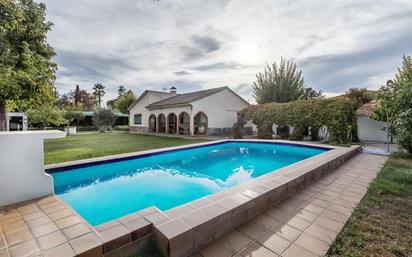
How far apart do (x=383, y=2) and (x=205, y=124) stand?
14.7 m

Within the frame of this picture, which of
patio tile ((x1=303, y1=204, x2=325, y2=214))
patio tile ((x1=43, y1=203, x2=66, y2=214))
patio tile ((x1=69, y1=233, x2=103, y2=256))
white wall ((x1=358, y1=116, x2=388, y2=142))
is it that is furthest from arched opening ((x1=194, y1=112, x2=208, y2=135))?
patio tile ((x1=69, y1=233, x2=103, y2=256))

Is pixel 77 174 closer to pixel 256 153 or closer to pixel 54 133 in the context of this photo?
pixel 54 133

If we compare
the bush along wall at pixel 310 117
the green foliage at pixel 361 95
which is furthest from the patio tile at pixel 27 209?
the green foliage at pixel 361 95

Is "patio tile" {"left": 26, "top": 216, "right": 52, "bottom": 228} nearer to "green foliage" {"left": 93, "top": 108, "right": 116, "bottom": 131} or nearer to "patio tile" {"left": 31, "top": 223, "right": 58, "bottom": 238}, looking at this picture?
"patio tile" {"left": 31, "top": 223, "right": 58, "bottom": 238}

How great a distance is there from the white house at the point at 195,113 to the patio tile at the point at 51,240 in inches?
630

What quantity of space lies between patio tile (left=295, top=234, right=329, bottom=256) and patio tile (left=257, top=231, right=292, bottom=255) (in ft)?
0.60

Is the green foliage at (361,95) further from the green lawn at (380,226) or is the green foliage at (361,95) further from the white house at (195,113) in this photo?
the green lawn at (380,226)

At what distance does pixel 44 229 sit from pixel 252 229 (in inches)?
126

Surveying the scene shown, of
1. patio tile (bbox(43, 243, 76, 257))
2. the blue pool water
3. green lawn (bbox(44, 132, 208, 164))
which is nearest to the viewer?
patio tile (bbox(43, 243, 76, 257))

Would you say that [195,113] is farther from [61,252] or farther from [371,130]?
[61,252]

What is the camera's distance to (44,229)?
2.89 m

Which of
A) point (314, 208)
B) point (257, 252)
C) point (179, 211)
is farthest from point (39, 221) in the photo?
point (314, 208)

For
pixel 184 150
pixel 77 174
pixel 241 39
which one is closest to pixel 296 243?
pixel 77 174

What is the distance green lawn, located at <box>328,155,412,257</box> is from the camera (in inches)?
104
